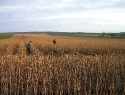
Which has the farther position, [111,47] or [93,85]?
[111,47]

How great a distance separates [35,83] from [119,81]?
348 centimetres

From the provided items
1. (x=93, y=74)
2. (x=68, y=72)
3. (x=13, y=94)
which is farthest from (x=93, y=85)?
(x=13, y=94)

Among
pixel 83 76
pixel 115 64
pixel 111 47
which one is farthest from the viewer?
pixel 111 47

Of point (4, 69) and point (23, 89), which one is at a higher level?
point (4, 69)

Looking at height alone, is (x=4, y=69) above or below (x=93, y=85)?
above

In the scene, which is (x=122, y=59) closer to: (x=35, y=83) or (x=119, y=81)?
(x=119, y=81)

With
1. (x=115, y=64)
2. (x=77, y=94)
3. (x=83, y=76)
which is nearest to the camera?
(x=77, y=94)

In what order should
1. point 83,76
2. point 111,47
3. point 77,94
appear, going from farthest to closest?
1. point 111,47
2. point 83,76
3. point 77,94

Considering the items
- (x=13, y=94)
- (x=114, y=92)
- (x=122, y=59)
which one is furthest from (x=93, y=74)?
(x=13, y=94)

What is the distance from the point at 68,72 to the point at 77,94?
97cm

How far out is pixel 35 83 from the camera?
29.2ft

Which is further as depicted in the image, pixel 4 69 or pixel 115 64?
pixel 115 64

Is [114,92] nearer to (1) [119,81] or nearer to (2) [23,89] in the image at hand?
(1) [119,81]

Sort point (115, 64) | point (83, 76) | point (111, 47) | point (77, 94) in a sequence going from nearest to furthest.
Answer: point (77, 94) → point (83, 76) → point (115, 64) → point (111, 47)
